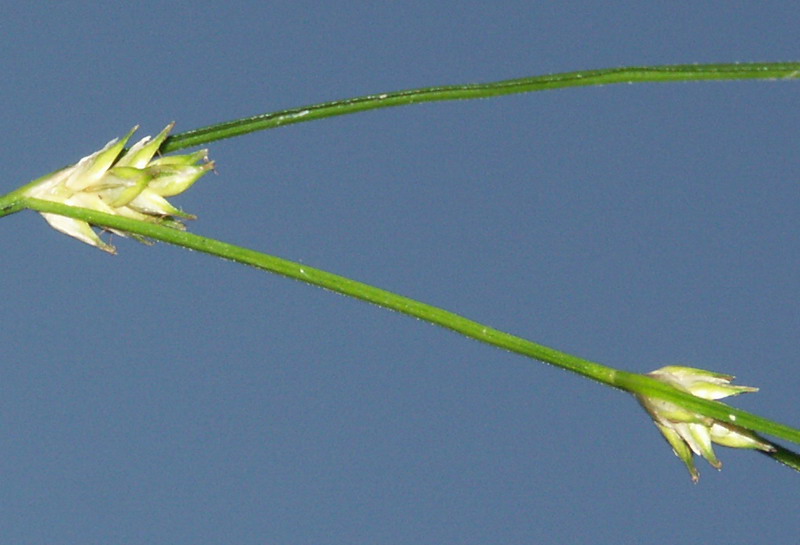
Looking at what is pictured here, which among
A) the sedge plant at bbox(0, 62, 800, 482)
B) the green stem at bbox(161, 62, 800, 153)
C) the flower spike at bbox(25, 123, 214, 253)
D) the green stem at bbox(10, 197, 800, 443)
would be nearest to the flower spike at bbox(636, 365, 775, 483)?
the sedge plant at bbox(0, 62, 800, 482)

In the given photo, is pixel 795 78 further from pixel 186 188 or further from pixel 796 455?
pixel 186 188

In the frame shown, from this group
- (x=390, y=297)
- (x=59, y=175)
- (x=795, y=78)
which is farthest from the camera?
(x=59, y=175)

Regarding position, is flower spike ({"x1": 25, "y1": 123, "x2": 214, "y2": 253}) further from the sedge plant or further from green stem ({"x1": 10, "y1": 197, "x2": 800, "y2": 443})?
green stem ({"x1": 10, "y1": 197, "x2": 800, "y2": 443})

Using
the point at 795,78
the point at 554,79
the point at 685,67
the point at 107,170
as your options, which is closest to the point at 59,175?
the point at 107,170

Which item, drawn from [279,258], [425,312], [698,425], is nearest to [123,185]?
[279,258]

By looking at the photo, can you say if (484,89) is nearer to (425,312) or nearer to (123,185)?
(425,312)

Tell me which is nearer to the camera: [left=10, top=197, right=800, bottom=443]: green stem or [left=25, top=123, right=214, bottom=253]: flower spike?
[left=10, top=197, right=800, bottom=443]: green stem
